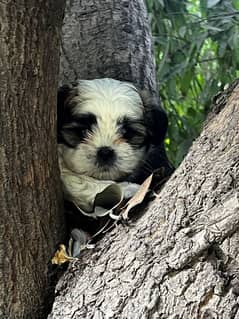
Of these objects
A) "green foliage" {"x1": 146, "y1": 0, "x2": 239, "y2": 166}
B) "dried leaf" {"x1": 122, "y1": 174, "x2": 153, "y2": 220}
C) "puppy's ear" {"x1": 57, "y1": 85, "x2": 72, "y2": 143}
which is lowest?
"green foliage" {"x1": 146, "y1": 0, "x2": 239, "y2": 166}

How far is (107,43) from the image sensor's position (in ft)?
9.00

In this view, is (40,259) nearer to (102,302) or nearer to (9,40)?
(102,302)

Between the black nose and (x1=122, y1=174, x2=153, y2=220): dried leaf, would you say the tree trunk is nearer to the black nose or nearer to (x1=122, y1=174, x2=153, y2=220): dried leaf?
(x1=122, y1=174, x2=153, y2=220): dried leaf

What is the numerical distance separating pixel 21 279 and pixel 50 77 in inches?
18.7

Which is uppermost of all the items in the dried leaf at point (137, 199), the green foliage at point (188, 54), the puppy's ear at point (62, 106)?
the dried leaf at point (137, 199)

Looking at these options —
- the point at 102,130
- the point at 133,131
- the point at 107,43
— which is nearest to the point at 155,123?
the point at 133,131

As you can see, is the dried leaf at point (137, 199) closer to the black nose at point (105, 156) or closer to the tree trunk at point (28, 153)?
the tree trunk at point (28, 153)

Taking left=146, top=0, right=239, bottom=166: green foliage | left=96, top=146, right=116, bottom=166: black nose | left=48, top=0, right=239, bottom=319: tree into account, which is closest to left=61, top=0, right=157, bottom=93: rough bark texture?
left=146, top=0, right=239, bottom=166: green foliage

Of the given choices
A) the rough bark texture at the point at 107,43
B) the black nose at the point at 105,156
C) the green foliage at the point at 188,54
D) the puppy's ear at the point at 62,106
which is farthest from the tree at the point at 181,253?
the green foliage at the point at 188,54

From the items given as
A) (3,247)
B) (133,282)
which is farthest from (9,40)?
(133,282)

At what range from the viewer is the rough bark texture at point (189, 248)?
155 cm

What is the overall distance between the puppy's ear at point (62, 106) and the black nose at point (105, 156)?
13 cm

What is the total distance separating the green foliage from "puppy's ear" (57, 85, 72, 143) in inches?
31.2

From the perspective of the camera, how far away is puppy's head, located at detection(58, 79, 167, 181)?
7.34 ft
